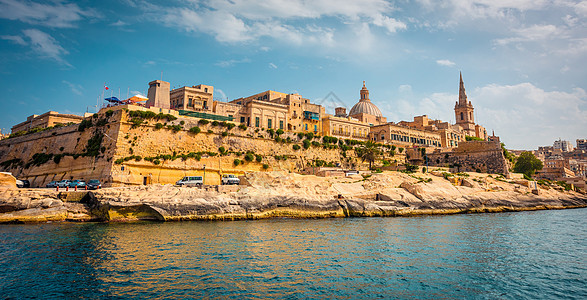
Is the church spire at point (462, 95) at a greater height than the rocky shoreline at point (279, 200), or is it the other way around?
the church spire at point (462, 95)

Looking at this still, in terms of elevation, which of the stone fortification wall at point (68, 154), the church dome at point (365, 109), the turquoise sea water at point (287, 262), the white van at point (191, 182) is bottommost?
the turquoise sea water at point (287, 262)

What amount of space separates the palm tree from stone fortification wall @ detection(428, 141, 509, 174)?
1091 centimetres

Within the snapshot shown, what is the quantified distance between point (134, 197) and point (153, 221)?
2.12 meters

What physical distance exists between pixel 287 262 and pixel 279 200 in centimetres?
1400

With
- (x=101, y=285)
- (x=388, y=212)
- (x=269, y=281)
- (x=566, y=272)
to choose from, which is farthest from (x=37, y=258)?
(x=388, y=212)

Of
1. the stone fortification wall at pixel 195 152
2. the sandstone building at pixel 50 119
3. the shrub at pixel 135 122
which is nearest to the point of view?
the stone fortification wall at pixel 195 152

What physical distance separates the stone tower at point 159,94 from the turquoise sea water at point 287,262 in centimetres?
2358

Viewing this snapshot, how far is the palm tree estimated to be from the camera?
1971 inches

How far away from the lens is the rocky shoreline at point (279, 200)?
23578 millimetres

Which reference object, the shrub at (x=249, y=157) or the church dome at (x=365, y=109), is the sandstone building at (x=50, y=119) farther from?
the church dome at (x=365, y=109)

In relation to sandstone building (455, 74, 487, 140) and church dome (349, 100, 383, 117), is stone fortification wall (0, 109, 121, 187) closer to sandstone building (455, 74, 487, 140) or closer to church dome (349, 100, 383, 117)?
church dome (349, 100, 383, 117)

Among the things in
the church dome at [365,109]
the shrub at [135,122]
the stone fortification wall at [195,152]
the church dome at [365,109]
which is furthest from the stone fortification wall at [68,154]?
the church dome at [365,109]

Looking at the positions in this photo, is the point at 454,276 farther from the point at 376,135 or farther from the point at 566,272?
the point at 376,135

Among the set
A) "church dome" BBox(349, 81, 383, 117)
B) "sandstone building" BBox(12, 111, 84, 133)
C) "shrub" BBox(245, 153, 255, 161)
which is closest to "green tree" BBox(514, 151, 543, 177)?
"church dome" BBox(349, 81, 383, 117)
